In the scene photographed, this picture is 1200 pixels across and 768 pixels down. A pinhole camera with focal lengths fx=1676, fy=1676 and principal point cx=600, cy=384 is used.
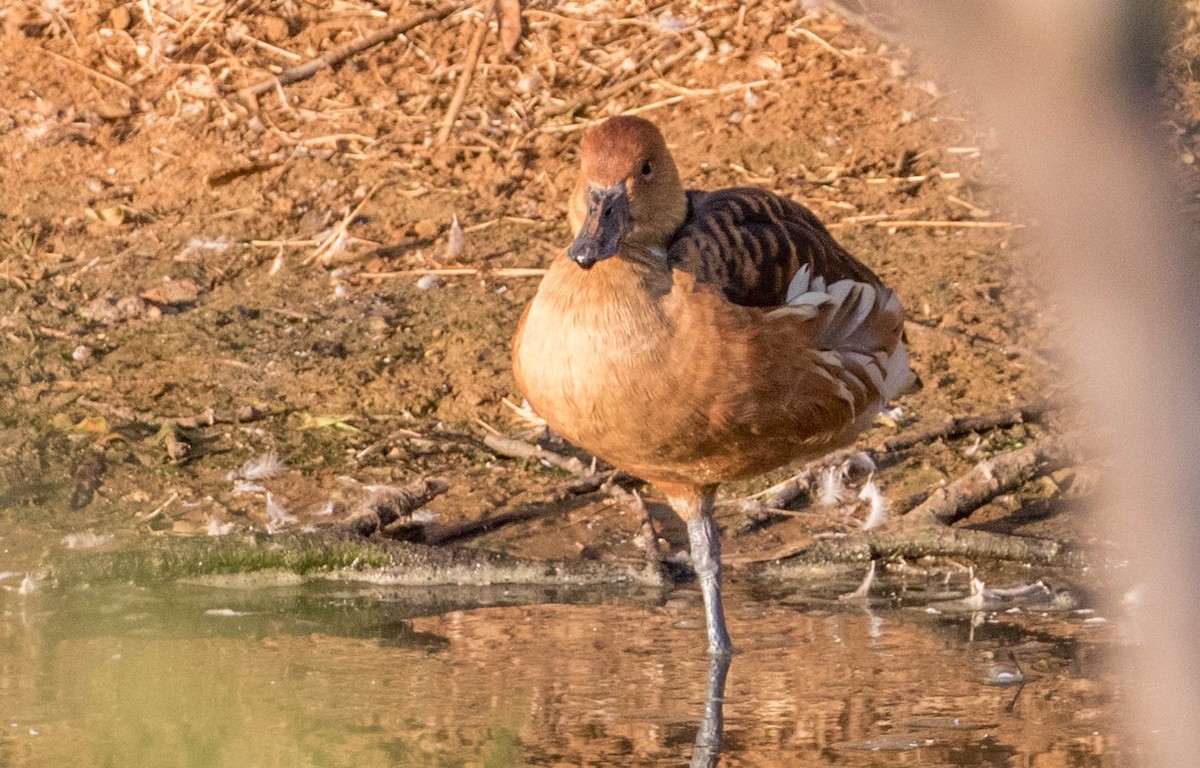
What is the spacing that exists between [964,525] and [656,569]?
1091 mm

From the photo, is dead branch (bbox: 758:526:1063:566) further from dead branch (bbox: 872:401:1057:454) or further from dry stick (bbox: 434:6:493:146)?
dry stick (bbox: 434:6:493:146)

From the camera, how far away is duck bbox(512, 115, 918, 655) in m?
4.20

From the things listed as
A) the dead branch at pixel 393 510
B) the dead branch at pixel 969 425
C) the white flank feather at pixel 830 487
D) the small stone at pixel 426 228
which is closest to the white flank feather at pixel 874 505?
the white flank feather at pixel 830 487

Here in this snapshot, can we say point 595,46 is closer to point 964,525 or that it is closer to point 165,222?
point 165,222

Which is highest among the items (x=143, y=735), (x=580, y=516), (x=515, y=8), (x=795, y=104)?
(x=515, y=8)

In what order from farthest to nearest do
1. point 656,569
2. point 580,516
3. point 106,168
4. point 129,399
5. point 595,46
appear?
point 595,46 < point 106,168 < point 129,399 < point 580,516 < point 656,569

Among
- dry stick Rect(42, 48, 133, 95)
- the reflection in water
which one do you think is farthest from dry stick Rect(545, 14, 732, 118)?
the reflection in water

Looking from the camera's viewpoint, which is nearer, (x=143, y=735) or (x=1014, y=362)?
(x=143, y=735)

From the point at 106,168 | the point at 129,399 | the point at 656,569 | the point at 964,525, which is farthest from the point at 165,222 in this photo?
the point at 964,525

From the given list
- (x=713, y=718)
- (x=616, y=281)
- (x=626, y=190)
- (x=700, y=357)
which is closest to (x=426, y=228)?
(x=626, y=190)

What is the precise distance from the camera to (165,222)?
7863 mm

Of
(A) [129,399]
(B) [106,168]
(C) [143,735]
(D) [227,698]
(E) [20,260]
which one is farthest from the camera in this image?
(B) [106,168]

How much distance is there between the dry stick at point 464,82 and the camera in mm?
8555

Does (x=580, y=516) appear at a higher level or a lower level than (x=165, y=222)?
lower
